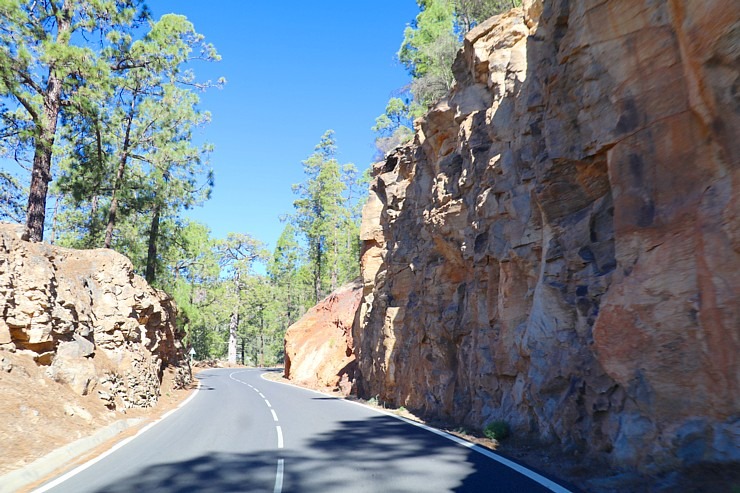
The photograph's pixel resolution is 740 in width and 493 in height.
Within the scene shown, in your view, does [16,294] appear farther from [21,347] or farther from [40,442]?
[40,442]

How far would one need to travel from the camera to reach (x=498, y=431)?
1010 cm

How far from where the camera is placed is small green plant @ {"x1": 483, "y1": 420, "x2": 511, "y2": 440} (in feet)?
33.1

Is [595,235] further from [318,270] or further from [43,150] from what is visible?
[318,270]

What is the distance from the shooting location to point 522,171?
1174 cm

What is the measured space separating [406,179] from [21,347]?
1558cm

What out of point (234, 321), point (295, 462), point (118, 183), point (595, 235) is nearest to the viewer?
point (295, 462)

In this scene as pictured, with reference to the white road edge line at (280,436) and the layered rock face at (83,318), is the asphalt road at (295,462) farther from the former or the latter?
→ the layered rock face at (83,318)

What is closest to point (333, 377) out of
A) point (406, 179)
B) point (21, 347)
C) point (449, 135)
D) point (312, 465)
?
point (406, 179)

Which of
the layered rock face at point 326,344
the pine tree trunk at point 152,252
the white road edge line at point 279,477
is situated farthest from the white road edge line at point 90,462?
the layered rock face at point 326,344

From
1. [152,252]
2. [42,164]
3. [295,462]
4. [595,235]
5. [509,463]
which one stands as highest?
[42,164]

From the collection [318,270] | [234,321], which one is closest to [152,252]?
[318,270]

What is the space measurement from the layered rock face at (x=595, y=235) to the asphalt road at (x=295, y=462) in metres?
1.72

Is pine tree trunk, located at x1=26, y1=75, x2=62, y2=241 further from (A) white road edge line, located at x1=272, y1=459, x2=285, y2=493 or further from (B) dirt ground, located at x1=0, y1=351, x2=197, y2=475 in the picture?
(A) white road edge line, located at x1=272, y1=459, x2=285, y2=493

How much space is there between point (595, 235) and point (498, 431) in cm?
428
